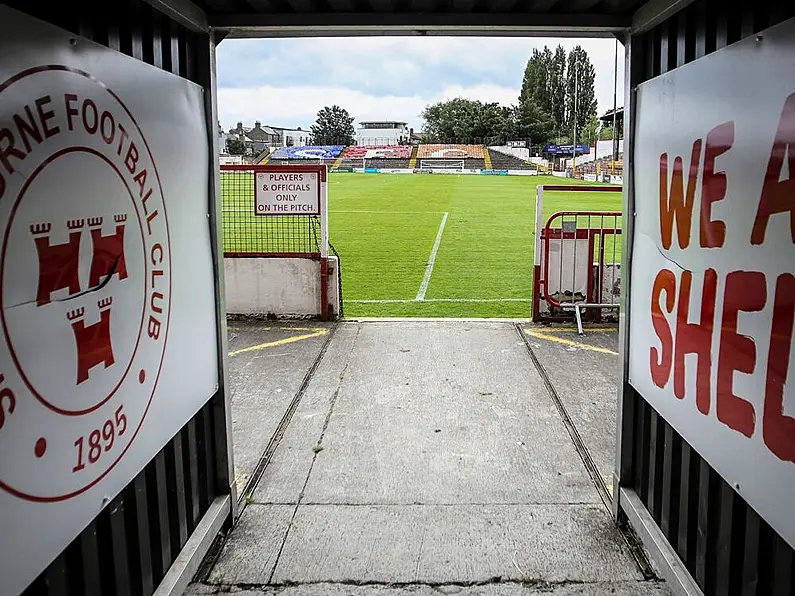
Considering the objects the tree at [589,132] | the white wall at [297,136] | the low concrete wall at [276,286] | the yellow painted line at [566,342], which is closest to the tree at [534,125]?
the tree at [589,132]

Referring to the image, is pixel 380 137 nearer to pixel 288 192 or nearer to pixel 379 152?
pixel 379 152

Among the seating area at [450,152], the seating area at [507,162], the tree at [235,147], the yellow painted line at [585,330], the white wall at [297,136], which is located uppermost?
the white wall at [297,136]

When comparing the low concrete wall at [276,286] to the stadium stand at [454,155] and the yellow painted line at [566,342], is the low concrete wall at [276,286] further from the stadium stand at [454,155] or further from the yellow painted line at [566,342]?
the stadium stand at [454,155]

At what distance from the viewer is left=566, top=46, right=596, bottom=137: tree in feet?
390

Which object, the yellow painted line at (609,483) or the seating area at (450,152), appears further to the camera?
the seating area at (450,152)

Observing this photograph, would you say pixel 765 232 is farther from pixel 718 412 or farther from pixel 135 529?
pixel 135 529

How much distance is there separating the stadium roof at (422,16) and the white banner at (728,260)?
19.8 inches

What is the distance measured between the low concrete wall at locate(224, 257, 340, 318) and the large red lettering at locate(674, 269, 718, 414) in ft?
22.9

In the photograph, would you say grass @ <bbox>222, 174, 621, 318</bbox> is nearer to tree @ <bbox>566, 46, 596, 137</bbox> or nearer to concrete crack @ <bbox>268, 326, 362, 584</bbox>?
concrete crack @ <bbox>268, 326, 362, 584</bbox>

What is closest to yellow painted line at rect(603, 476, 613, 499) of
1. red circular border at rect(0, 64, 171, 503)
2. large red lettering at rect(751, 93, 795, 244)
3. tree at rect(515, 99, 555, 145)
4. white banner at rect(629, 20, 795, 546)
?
white banner at rect(629, 20, 795, 546)

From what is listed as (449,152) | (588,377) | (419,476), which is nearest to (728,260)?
(419,476)

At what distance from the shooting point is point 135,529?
3402mm

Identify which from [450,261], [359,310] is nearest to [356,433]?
[359,310]

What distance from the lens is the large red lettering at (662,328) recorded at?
12.5ft
